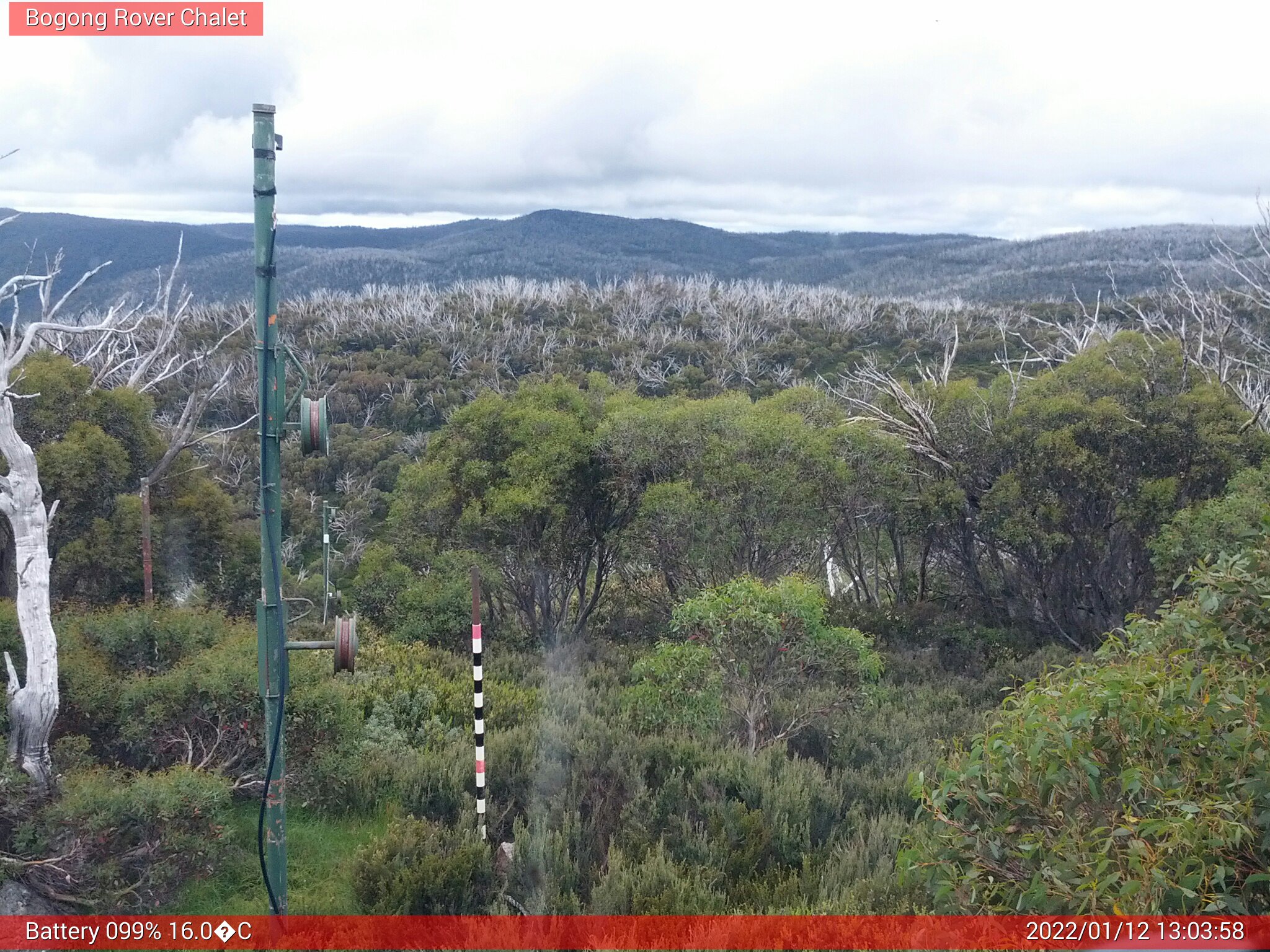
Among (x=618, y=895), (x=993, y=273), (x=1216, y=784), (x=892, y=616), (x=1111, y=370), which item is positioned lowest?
(x=892, y=616)

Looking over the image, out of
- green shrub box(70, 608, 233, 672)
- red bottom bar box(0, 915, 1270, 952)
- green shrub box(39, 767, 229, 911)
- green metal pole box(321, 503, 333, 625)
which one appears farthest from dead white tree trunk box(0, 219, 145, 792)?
green metal pole box(321, 503, 333, 625)

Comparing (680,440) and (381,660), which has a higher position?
(680,440)

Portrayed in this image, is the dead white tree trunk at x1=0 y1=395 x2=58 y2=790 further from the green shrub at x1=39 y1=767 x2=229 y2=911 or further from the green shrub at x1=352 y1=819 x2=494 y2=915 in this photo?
the green shrub at x1=352 y1=819 x2=494 y2=915

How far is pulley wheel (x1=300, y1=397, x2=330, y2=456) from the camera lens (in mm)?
5133

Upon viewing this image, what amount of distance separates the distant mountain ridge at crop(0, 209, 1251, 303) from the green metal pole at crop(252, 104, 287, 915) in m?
51.6

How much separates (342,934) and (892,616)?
1176 centimetres

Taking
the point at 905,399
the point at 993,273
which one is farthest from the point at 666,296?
the point at 905,399

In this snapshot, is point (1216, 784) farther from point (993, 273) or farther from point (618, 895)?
point (993, 273)

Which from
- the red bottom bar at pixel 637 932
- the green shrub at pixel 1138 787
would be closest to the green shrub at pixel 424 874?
the red bottom bar at pixel 637 932

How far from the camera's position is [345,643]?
5.30 meters

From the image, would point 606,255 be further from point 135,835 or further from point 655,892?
point 655,892

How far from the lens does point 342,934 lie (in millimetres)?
5742

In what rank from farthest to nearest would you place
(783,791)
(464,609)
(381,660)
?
(464,609) < (381,660) < (783,791)

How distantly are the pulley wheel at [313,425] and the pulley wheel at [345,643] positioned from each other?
3.03ft
